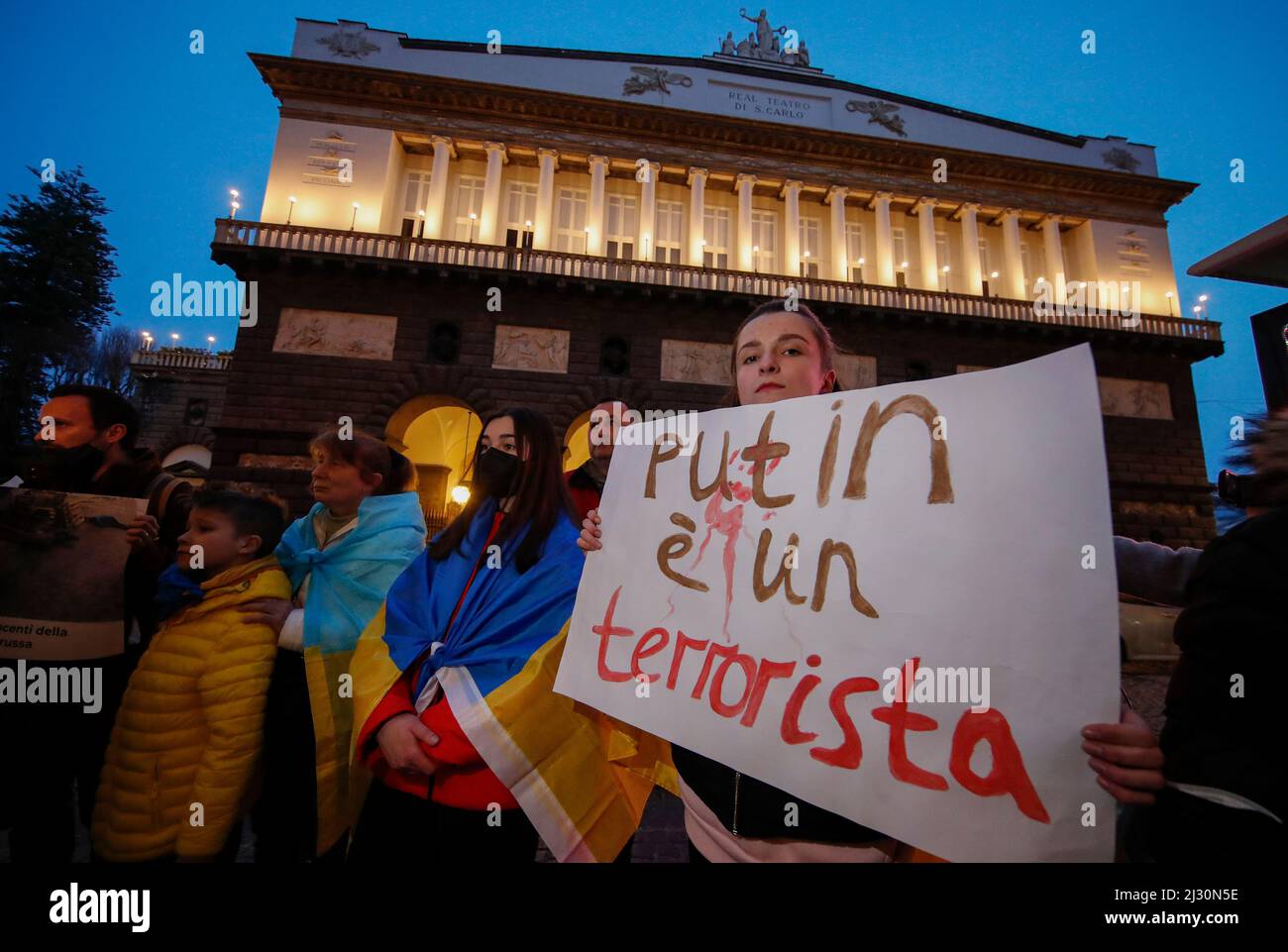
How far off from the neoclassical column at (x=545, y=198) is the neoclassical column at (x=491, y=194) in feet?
4.05

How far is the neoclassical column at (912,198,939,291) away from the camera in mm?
18078

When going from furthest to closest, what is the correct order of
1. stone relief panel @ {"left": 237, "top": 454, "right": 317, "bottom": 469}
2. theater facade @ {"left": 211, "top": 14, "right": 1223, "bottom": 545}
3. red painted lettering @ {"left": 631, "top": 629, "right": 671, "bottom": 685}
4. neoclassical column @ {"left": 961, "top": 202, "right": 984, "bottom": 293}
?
neoclassical column @ {"left": 961, "top": 202, "right": 984, "bottom": 293}, theater facade @ {"left": 211, "top": 14, "right": 1223, "bottom": 545}, stone relief panel @ {"left": 237, "top": 454, "right": 317, "bottom": 469}, red painted lettering @ {"left": 631, "top": 629, "right": 671, "bottom": 685}

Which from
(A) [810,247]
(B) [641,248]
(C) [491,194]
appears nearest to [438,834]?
(B) [641,248]

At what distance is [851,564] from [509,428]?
141 centimetres

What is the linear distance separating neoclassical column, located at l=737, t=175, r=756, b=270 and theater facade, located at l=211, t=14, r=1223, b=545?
104mm

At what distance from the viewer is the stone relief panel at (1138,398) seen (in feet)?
53.6

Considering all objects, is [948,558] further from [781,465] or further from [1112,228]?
[1112,228]

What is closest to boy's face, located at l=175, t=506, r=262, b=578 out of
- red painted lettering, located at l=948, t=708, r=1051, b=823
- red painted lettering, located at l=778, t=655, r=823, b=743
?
red painted lettering, located at l=778, t=655, r=823, b=743

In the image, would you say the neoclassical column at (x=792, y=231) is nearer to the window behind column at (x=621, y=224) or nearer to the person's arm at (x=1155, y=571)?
the window behind column at (x=621, y=224)

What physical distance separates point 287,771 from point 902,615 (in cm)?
267

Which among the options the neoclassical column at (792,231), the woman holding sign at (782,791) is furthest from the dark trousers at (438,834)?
the neoclassical column at (792,231)

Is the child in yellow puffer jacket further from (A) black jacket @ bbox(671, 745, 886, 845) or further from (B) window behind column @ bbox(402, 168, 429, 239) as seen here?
(B) window behind column @ bbox(402, 168, 429, 239)

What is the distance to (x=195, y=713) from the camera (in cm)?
212

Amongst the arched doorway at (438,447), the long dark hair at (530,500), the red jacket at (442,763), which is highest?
the arched doorway at (438,447)
